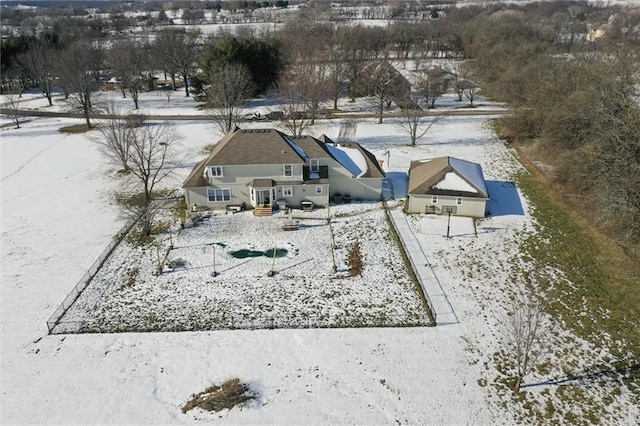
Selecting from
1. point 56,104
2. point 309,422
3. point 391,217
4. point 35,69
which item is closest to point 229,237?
point 391,217

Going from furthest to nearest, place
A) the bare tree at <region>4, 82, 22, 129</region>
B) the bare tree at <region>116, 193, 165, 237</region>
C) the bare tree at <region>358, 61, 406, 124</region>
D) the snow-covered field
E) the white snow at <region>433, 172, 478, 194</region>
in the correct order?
the bare tree at <region>4, 82, 22, 129</region> → the bare tree at <region>358, 61, 406, 124</region> → the white snow at <region>433, 172, 478, 194</region> → the bare tree at <region>116, 193, 165, 237</region> → the snow-covered field

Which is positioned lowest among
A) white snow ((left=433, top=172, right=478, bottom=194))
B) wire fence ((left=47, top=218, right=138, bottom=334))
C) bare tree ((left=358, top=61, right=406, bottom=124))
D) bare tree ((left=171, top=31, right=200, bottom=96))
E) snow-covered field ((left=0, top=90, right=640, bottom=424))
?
snow-covered field ((left=0, top=90, right=640, bottom=424))

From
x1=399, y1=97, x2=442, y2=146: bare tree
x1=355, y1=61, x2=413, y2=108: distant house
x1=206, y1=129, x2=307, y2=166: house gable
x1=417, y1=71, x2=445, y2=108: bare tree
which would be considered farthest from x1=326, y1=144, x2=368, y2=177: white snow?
x1=417, y1=71, x2=445, y2=108: bare tree

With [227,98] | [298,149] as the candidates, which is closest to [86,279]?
[298,149]

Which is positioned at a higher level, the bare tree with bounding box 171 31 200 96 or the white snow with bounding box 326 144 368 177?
the bare tree with bounding box 171 31 200 96

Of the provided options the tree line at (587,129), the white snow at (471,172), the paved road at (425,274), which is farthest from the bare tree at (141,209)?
the tree line at (587,129)

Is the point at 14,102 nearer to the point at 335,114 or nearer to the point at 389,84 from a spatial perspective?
the point at 335,114

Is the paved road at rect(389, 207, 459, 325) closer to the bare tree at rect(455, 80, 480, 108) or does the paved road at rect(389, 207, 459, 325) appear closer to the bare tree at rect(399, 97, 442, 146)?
the bare tree at rect(399, 97, 442, 146)
